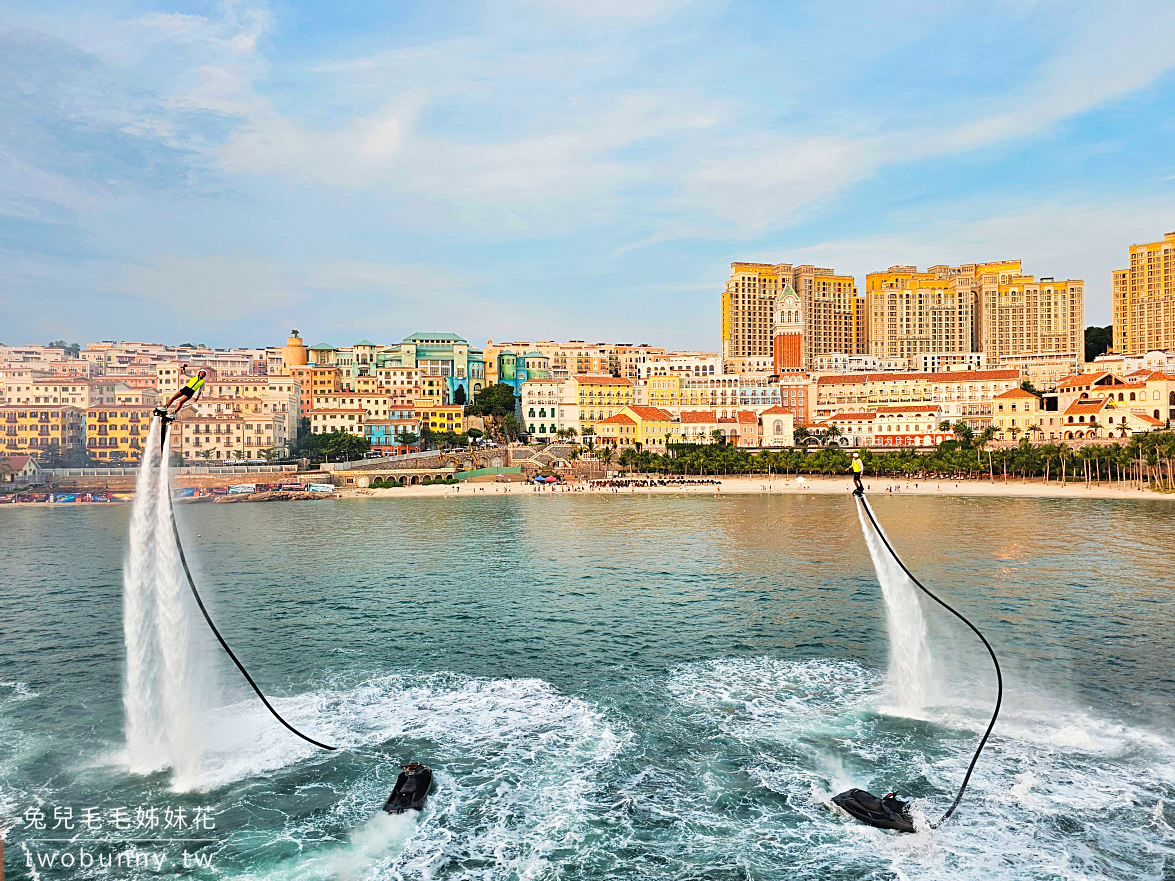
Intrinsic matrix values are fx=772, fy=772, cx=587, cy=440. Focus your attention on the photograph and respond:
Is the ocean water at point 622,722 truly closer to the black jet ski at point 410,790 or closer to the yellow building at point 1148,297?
the black jet ski at point 410,790

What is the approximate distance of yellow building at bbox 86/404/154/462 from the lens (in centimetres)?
9094

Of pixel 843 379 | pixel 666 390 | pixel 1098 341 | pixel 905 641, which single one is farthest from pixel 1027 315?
pixel 905 641

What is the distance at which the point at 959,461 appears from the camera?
279 ft

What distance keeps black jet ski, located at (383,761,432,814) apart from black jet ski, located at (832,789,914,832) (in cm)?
767

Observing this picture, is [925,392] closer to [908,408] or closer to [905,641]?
[908,408]

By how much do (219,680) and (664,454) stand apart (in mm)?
82085

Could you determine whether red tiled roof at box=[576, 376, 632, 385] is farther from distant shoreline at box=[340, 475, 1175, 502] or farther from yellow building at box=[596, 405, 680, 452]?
distant shoreline at box=[340, 475, 1175, 502]

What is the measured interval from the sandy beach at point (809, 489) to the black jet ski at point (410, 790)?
65.9 m

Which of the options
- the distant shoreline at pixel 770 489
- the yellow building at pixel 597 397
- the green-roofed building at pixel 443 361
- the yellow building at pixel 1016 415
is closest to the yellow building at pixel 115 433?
the distant shoreline at pixel 770 489

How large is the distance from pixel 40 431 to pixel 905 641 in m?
101

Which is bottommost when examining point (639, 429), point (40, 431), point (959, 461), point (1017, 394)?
point (959, 461)

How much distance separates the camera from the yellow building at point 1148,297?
13725 centimetres

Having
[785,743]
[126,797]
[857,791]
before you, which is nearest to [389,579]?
[126,797]

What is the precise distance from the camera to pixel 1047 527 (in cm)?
4909
